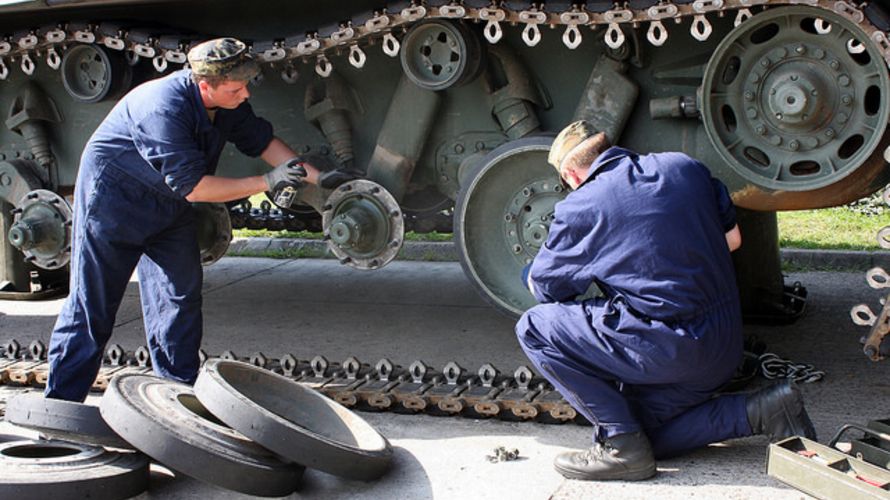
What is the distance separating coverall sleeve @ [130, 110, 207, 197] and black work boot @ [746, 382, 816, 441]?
257 cm

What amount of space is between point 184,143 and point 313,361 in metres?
1.35

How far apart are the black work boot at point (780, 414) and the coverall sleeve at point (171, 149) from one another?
2573 millimetres

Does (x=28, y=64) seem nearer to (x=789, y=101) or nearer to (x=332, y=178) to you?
(x=332, y=178)

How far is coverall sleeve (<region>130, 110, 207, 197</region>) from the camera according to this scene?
4.97 metres

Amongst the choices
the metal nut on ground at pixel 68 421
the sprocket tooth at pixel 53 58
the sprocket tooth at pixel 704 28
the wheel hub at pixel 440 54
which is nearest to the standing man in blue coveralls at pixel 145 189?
the metal nut on ground at pixel 68 421

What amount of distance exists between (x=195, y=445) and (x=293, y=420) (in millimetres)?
716

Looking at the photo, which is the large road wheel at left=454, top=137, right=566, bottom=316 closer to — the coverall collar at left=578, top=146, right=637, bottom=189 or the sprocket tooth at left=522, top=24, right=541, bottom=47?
the sprocket tooth at left=522, top=24, right=541, bottom=47

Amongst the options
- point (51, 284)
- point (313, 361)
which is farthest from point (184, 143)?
point (51, 284)

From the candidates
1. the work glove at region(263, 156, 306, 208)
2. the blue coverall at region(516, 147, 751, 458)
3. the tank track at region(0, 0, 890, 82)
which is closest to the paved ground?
the blue coverall at region(516, 147, 751, 458)

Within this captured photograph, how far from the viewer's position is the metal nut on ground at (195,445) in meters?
4.19

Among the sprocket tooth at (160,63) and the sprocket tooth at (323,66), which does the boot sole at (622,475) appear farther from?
the sprocket tooth at (160,63)

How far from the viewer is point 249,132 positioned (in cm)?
571

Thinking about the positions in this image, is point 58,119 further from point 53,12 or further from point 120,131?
point 120,131

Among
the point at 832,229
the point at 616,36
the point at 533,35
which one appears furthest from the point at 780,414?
the point at 832,229
